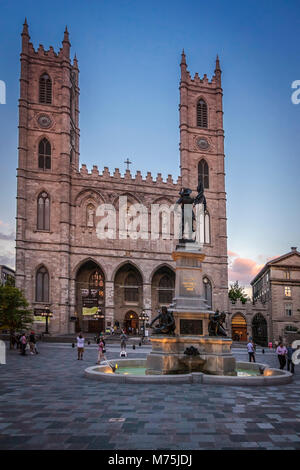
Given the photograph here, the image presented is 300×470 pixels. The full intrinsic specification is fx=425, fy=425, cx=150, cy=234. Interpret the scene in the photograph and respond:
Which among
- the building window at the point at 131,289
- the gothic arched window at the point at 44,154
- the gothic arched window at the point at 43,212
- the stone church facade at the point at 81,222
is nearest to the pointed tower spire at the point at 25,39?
the stone church facade at the point at 81,222

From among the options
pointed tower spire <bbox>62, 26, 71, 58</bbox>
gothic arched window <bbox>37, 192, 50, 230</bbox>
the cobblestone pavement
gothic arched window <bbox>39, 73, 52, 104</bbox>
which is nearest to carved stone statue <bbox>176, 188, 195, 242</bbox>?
the cobblestone pavement

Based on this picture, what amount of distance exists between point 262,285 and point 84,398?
56.3 meters

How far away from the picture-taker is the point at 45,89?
4984 cm

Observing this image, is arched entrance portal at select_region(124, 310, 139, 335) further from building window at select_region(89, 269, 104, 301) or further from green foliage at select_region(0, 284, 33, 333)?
green foliage at select_region(0, 284, 33, 333)

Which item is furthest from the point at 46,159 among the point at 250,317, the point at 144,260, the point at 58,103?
the point at 250,317

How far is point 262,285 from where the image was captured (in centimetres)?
6244

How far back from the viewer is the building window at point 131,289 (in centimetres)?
5025

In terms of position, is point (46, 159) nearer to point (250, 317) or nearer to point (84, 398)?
point (250, 317)

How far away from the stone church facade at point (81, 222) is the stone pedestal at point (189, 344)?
3230 centimetres

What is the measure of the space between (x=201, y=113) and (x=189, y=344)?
47283 mm

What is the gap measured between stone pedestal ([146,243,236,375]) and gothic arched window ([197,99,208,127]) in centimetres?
4492

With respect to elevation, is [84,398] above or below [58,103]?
below

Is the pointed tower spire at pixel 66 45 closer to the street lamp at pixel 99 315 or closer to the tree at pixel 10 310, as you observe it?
the street lamp at pixel 99 315

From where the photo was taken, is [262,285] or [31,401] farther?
[262,285]
